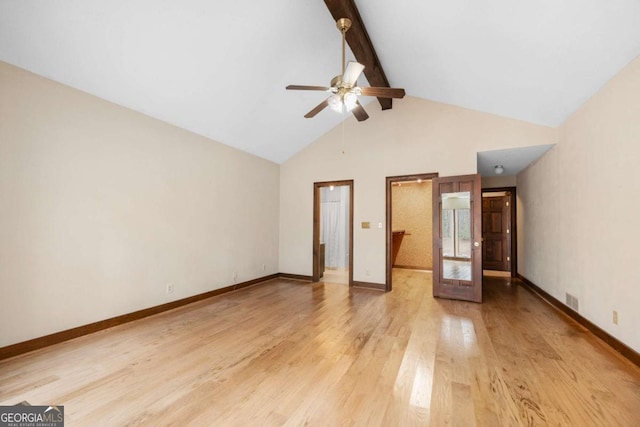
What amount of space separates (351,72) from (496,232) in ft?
20.0

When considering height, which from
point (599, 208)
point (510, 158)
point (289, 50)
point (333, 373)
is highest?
point (289, 50)

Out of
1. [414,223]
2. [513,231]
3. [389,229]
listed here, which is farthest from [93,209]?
[513,231]

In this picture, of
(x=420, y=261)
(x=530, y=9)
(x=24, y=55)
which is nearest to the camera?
(x=530, y=9)

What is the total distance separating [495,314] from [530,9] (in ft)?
11.2

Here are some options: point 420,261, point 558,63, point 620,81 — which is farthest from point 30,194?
point 420,261

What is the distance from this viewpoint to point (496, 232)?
661 cm

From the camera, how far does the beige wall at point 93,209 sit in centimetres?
240

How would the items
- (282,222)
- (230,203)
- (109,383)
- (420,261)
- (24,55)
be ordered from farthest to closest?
(420,261)
(282,222)
(230,203)
(24,55)
(109,383)

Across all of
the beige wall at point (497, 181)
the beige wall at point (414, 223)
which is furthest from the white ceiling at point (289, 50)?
the beige wall at point (414, 223)

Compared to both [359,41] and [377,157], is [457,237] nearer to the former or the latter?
[377,157]

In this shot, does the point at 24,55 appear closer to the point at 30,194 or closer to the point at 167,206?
the point at 30,194

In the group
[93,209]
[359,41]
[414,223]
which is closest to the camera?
[93,209]

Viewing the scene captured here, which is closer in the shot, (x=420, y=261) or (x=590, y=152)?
(x=590, y=152)

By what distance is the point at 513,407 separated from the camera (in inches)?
68.2
